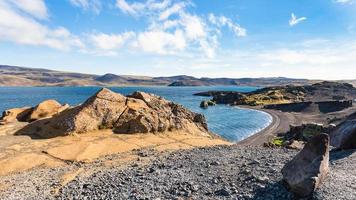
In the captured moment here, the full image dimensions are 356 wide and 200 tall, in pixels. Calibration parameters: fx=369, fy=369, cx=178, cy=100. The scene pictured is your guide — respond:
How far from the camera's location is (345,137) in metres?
29.7

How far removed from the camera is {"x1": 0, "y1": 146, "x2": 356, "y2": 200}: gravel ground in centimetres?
1964

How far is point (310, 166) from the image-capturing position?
1894 centimetres

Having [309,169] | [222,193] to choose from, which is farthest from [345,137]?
[222,193]

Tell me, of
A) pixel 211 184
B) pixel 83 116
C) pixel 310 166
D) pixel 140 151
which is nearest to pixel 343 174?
pixel 310 166

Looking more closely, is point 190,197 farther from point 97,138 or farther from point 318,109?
point 318,109

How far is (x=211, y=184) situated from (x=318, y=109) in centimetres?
15471

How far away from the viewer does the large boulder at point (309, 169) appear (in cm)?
1834

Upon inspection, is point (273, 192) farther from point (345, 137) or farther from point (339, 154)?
point (345, 137)

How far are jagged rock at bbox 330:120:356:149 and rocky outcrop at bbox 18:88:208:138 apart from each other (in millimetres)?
15267

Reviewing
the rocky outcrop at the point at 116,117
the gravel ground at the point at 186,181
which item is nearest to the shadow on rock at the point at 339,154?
the gravel ground at the point at 186,181

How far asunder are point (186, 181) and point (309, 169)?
22.7 ft

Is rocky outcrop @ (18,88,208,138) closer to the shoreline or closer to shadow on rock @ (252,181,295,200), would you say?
shadow on rock @ (252,181,295,200)

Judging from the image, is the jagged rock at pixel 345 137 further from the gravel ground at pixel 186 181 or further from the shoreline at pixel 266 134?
the shoreline at pixel 266 134

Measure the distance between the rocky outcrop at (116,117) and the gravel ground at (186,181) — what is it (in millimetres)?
7828
